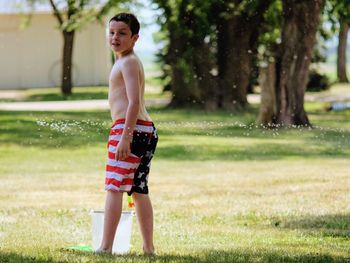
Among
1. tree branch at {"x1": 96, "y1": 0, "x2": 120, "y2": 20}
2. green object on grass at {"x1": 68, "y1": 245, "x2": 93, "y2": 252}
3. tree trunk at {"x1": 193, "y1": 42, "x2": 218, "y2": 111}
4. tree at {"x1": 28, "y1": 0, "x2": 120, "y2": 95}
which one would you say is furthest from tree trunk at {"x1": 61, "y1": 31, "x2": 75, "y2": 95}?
green object on grass at {"x1": 68, "y1": 245, "x2": 93, "y2": 252}

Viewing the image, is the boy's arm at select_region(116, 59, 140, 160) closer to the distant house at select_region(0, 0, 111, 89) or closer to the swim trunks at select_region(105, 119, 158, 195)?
the swim trunks at select_region(105, 119, 158, 195)

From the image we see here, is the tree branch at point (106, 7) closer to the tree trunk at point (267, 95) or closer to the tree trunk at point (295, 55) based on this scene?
the tree trunk at point (295, 55)

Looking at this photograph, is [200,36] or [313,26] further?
[200,36]

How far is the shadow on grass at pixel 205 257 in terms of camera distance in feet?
19.1

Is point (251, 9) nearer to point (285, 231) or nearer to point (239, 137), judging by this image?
point (239, 137)

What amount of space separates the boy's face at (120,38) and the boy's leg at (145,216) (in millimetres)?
870

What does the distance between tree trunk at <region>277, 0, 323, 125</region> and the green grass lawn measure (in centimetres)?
66

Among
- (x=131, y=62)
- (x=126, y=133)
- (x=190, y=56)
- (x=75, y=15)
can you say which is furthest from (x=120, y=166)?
(x=75, y=15)

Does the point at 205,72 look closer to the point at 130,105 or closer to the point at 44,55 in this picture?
the point at 44,55

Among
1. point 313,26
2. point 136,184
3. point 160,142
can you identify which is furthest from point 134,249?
point 313,26

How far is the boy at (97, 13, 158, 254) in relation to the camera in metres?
5.94

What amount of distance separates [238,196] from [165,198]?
2.56ft

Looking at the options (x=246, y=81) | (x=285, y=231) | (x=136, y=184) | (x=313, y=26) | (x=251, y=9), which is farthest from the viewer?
(x=246, y=81)

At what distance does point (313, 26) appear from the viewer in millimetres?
21156
